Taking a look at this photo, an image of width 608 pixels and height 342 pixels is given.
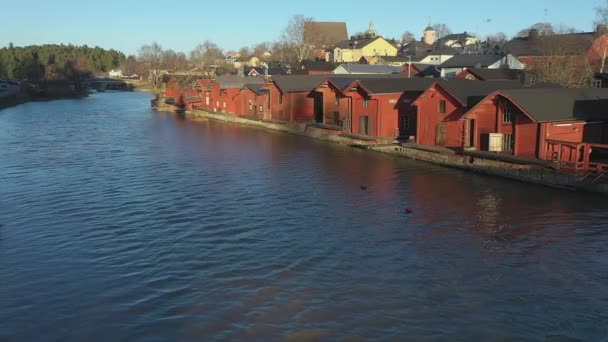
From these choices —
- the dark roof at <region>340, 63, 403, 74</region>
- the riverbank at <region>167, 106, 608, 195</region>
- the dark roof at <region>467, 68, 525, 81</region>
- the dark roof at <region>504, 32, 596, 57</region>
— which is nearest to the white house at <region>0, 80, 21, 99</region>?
the dark roof at <region>340, 63, 403, 74</region>

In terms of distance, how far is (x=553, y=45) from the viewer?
60906 millimetres

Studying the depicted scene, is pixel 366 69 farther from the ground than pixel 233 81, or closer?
farther from the ground

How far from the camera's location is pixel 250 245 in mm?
18969

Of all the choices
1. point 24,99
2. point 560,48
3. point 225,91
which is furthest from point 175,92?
point 560,48

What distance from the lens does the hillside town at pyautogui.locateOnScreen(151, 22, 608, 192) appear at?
27891mm

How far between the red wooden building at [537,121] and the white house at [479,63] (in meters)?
30.8

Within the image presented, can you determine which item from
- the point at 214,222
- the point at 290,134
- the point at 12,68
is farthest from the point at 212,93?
the point at 12,68

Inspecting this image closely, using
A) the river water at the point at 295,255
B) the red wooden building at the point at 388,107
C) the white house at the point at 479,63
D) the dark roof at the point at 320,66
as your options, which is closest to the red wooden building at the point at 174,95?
the dark roof at the point at 320,66

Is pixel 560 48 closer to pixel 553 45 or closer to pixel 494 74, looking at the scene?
pixel 553 45

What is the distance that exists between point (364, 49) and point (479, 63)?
5675cm

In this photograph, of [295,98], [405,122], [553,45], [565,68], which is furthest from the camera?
[553,45]

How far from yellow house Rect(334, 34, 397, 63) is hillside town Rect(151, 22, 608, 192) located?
1622 inches

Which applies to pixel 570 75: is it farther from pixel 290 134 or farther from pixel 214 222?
pixel 214 222

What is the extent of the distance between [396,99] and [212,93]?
38759 millimetres
